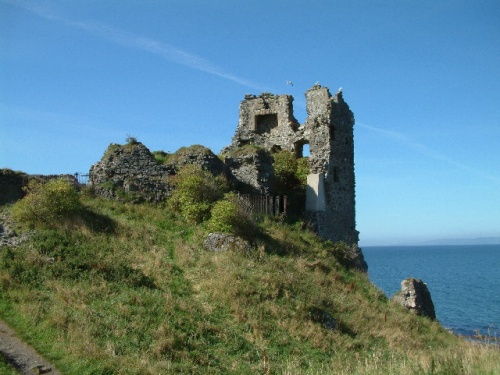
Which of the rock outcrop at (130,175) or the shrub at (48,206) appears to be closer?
the shrub at (48,206)

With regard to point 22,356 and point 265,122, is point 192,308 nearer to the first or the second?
point 22,356

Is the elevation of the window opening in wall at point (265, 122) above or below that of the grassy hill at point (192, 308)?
above

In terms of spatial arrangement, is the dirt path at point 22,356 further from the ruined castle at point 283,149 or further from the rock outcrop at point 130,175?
the ruined castle at point 283,149

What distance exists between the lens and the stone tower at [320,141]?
29031 mm

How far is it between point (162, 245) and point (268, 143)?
1491cm

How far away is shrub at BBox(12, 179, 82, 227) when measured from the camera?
19.5 metres

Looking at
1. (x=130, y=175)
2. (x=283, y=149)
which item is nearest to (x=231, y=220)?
(x=130, y=175)

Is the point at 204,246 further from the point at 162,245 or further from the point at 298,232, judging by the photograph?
the point at 298,232

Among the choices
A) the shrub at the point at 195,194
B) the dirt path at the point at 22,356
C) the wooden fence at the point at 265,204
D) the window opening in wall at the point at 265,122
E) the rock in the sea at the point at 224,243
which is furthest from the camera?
the window opening in wall at the point at 265,122

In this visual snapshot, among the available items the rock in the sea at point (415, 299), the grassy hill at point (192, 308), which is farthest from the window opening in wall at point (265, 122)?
the rock in the sea at point (415, 299)

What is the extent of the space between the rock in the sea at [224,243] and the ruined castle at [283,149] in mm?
5177

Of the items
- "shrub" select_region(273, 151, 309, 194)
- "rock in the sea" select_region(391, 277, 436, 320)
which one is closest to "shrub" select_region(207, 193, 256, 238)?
"shrub" select_region(273, 151, 309, 194)

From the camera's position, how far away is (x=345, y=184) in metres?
30.7

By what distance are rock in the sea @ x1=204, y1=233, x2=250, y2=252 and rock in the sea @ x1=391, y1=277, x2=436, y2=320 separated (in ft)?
27.3
